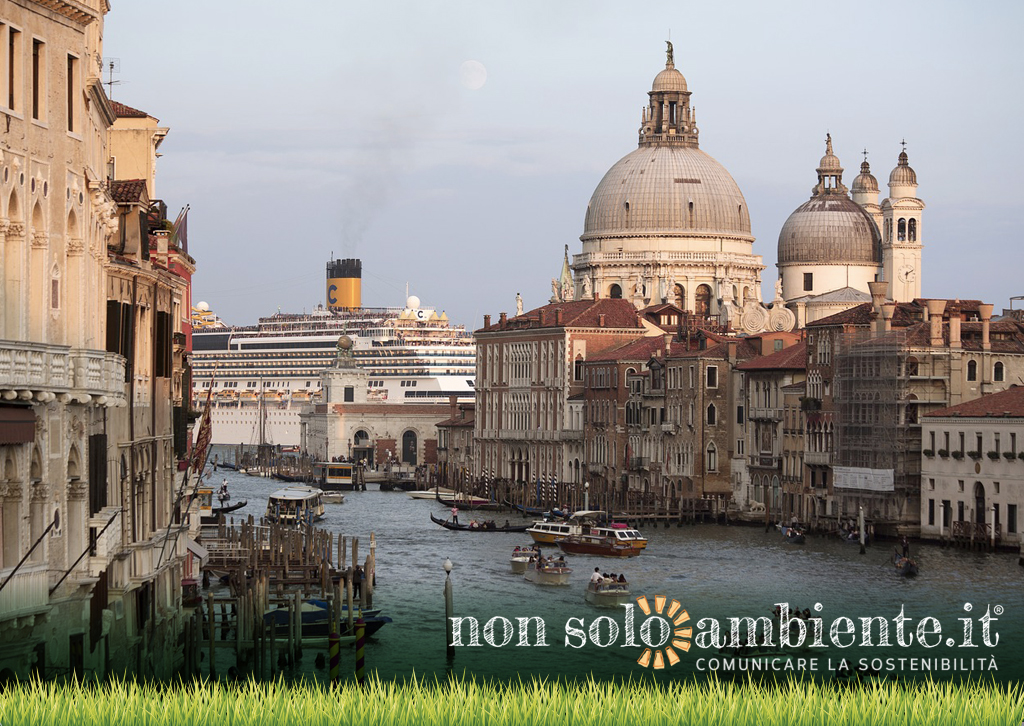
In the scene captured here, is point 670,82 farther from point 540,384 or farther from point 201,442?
point 201,442

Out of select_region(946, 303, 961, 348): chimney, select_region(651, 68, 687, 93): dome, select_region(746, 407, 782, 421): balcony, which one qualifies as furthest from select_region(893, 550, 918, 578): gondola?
select_region(651, 68, 687, 93): dome

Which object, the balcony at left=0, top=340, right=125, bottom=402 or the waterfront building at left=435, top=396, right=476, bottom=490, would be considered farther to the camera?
the waterfront building at left=435, top=396, right=476, bottom=490

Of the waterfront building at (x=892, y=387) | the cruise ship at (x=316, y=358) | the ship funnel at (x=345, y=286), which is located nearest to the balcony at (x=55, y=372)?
the waterfront building at (x=892, y=387)

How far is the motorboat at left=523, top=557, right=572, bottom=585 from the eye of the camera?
48.3 metres

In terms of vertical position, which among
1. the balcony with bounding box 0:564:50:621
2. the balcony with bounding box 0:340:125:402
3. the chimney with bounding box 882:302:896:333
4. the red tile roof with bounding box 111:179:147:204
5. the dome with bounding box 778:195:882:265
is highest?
the dome with bounding box 778:195:882:265

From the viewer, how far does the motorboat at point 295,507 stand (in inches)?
2815

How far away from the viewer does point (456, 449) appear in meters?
105

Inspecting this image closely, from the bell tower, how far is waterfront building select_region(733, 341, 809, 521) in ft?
110

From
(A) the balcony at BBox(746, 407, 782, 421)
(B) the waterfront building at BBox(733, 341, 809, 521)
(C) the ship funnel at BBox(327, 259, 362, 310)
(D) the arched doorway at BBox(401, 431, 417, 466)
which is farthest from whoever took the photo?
(C) the ship funnel at BBox(327, 259, 362, 310)

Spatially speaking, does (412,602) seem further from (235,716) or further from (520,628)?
(235,716)

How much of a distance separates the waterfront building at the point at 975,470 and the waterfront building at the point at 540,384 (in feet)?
96.4

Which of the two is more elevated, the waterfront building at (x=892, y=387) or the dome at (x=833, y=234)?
the dome at (x=833, y=234)

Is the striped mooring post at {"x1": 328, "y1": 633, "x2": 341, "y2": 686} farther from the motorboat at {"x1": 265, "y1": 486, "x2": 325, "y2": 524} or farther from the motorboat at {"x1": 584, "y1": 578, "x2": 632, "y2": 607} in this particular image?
the motorboat at {"x1": 265, "y1": 486, "x2": 325, "y2": 524}

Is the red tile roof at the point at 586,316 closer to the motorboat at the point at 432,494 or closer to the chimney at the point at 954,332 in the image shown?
the motorboat at the point at 432,494
